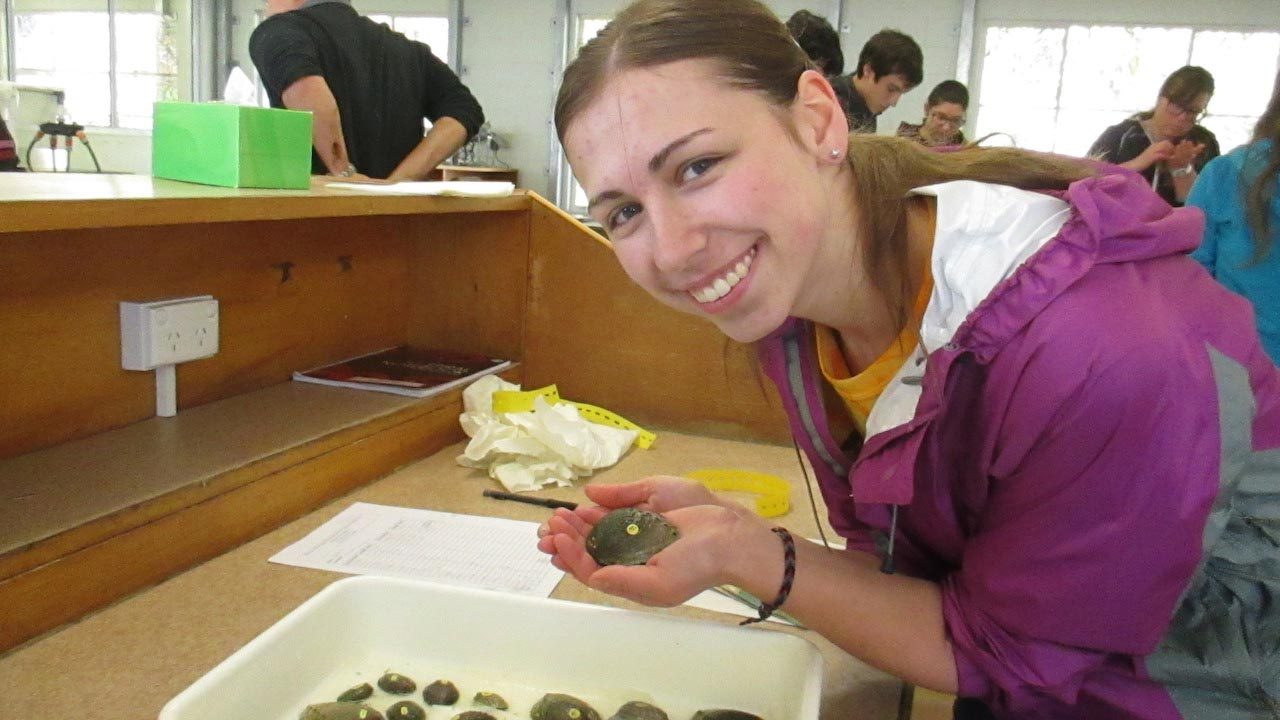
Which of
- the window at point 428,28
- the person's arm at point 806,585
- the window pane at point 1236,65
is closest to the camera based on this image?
the person's arm at point 806,585

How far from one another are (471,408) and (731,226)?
872 mm

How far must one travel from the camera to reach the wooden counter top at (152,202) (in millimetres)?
818

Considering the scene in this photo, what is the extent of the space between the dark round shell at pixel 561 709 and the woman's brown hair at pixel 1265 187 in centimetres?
146

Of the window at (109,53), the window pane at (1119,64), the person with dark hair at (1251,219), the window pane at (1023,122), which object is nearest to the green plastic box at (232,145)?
the person with dark hair at (1251,219)

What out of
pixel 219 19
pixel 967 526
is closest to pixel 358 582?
pixel 967 526

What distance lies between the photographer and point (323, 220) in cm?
157

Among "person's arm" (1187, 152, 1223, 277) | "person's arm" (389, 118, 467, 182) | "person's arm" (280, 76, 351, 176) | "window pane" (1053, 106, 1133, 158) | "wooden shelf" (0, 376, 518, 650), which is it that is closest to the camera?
"wooden shelf" (0, 376, 518, 650)

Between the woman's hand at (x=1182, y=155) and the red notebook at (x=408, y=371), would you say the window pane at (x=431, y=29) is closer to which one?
the woman's hand at (x=1182, y=155)

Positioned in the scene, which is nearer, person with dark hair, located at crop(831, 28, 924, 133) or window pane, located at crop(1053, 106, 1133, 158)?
person with dark hair, located at crop(831, 28, 924, 133)

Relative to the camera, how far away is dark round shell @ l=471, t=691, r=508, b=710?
0.78m

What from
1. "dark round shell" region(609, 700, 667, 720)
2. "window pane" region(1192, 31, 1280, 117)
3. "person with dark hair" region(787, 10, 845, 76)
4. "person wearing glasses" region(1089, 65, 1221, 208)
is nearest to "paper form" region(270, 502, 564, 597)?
"dark round shell" region(609, 700, 667, 720)

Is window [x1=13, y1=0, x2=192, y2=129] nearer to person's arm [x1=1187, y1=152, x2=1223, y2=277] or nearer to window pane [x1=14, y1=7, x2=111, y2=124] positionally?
window pane [x1=14, y1=7, x2=111, y2=124]

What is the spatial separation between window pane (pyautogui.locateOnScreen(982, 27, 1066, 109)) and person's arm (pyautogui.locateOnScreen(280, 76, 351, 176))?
5.37m

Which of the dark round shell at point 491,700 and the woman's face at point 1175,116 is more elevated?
the woman's face at point 1175,116
